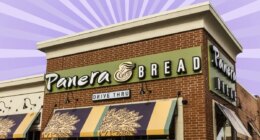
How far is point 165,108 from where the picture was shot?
490 inches

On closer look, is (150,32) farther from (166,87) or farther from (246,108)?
(246,108)

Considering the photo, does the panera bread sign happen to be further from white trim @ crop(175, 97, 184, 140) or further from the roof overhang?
white trim @ crop(175, 97, 184, 140)

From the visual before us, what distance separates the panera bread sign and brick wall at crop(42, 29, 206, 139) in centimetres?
19

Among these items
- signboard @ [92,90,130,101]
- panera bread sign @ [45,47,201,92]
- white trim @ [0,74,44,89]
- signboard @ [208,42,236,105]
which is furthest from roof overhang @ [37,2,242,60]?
signboard @ [92,90,130,101]

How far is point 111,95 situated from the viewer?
561 inches

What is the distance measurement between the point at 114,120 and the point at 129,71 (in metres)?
2.07

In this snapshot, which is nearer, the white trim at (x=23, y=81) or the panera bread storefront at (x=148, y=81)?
the panera bread storefront at (x=148, y=81)

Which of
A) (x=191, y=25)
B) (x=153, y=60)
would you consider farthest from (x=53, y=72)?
(x=191, y=25)

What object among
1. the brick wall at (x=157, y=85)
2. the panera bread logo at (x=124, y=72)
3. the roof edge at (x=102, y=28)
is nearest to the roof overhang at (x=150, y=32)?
the roof edge at (x=102, y=28)

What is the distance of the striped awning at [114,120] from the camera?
1220cm

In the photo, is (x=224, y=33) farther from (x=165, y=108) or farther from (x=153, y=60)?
(x=165, y=108)

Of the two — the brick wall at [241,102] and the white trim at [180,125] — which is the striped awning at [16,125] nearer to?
the white trim at [180,125]

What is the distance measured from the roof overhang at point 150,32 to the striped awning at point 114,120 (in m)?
2.74

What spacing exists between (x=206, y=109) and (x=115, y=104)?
12.4ft
